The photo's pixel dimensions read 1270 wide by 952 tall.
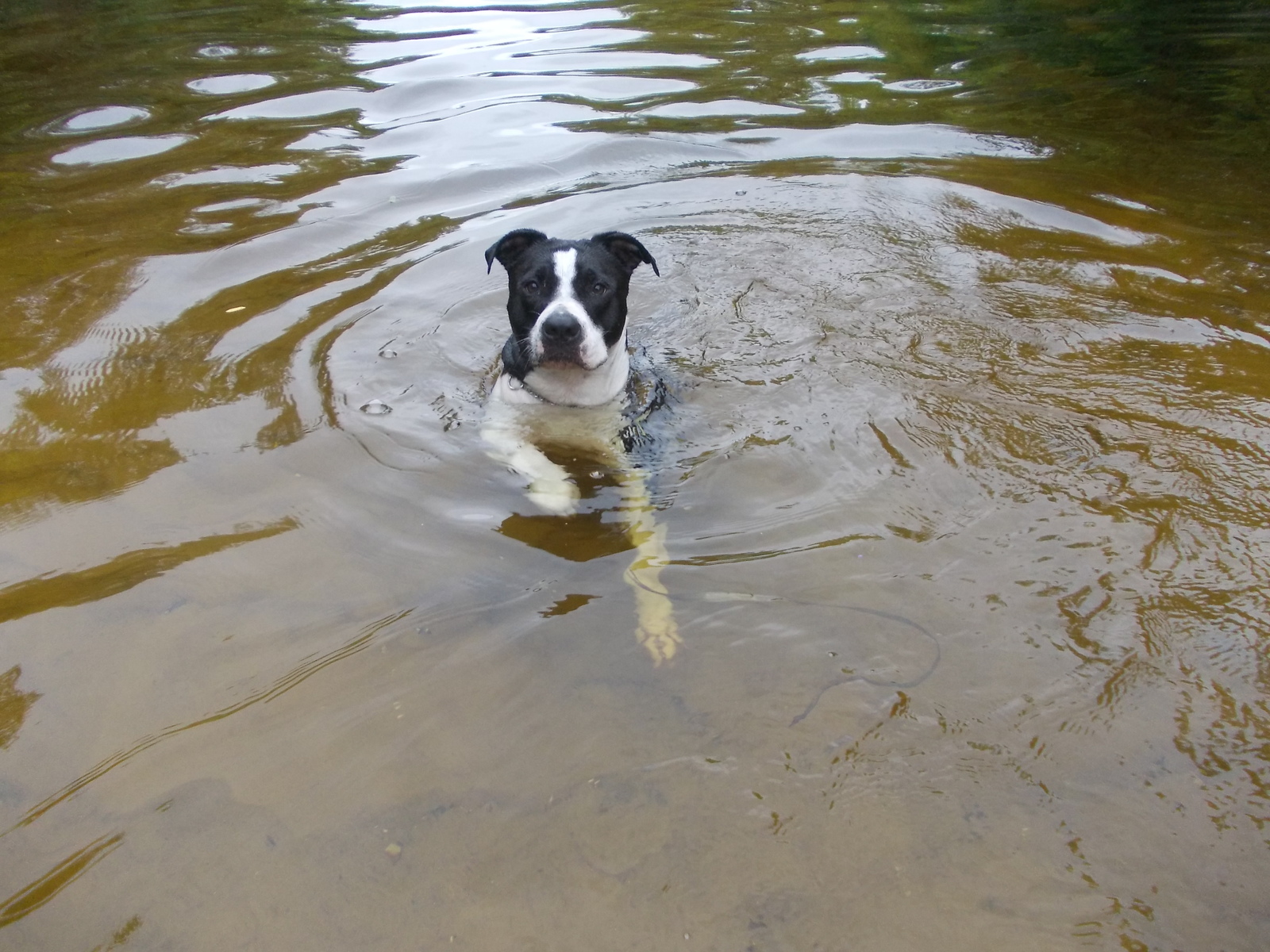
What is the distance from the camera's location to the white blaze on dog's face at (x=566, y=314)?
5.33m

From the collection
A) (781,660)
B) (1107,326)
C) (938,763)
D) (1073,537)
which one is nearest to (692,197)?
(1107,326)

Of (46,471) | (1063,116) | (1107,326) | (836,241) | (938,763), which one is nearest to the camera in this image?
(938,763)

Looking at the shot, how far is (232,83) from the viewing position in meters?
12.1

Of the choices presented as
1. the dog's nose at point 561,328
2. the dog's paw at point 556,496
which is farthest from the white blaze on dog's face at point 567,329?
the dog's paw at point 556,496

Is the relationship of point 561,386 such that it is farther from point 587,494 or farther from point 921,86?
point 921,86

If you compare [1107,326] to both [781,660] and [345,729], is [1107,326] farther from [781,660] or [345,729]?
[345,729]

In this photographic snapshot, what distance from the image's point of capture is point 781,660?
3.74m

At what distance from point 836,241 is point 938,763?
5530 mm

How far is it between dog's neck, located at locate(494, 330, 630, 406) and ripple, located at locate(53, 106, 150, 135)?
743 cm

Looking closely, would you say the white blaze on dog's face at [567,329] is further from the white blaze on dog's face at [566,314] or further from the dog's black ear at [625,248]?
the dog's black ear at [625,248]

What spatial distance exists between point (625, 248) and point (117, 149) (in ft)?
21.9

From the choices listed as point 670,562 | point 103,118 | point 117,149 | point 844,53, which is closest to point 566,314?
point 670,562

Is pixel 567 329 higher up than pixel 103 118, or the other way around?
pixel 103 118

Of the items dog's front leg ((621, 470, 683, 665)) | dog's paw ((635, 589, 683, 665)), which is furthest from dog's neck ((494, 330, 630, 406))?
dog's paw ((635, 589, 683, 665))
